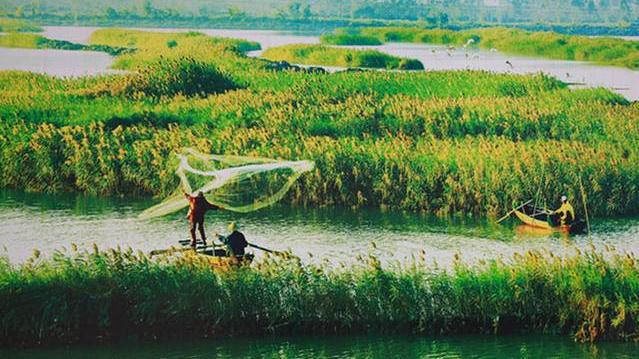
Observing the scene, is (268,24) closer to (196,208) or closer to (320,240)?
(320,240)

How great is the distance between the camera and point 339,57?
6725 cm

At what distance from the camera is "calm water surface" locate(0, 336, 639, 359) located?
56.0 ft

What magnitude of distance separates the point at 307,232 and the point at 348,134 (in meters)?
8.98

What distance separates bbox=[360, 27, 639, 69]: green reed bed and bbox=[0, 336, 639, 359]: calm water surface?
5058cm

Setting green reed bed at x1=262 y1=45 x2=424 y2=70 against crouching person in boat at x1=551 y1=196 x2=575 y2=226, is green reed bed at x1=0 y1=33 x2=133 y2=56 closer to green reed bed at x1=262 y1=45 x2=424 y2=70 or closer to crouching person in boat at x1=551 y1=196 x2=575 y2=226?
green reed bed at x1=262 y1=45 x2=424 y2=70

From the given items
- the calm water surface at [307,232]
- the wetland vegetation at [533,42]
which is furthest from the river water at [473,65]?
the calm water surface at [307,232]

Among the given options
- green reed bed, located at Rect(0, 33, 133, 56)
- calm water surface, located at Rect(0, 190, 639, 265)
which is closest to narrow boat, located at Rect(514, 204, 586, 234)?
calm water surface, located at Rect(0, 190, 639, 265)

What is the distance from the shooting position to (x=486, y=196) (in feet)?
89.6

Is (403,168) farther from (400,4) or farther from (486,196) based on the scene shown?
(400,4)

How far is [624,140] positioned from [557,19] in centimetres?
16988

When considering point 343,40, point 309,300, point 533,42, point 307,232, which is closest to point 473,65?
point 533,42

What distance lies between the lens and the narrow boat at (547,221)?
25.3 metres

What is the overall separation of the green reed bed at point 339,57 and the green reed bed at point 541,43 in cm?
558

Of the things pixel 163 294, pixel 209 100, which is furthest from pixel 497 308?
pixel 209 100
